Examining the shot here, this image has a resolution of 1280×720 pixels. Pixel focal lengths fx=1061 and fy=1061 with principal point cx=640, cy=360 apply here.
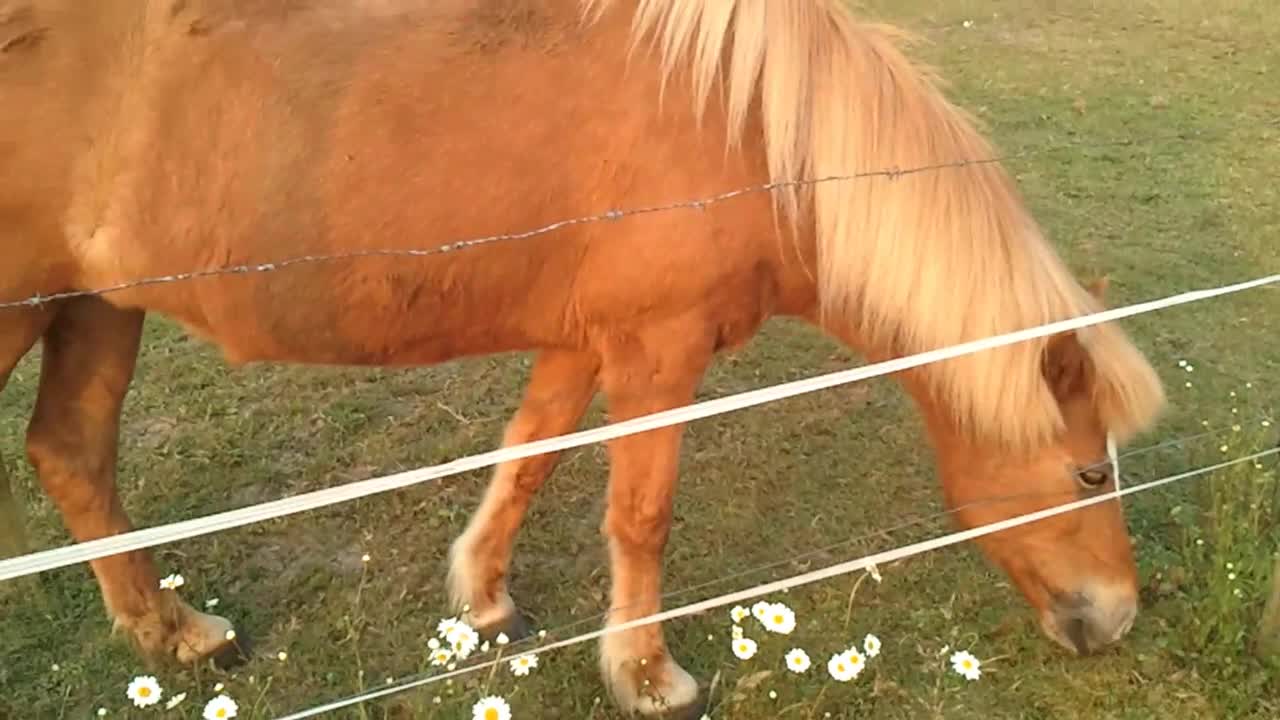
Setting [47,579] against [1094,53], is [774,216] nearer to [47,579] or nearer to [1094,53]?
[47,579]

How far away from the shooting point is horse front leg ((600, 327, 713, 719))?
2238 mm

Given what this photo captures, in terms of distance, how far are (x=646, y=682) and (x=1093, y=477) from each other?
108cm

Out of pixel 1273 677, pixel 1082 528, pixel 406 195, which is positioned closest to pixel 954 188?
pixel 1082 528

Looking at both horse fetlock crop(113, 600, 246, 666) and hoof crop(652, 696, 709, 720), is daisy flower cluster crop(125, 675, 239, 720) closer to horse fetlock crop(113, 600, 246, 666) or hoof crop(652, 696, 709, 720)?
horse fetlock crop(113, 600, 246, 666)

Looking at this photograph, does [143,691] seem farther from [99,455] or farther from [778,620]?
[778,620]

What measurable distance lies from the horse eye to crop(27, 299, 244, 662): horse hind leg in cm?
200

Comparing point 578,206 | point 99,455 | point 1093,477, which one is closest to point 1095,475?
point 1093,477

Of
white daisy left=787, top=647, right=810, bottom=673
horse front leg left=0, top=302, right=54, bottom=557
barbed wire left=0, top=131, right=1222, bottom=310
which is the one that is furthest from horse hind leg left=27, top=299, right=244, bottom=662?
white daisy left=787, top=647, right=810, bottom=673

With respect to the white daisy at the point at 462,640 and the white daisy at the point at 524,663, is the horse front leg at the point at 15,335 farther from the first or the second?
the white daisy at the point at 524,663

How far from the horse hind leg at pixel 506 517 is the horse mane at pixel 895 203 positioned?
780 mm

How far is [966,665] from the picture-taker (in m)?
2.42

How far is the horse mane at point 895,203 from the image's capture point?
2123mm

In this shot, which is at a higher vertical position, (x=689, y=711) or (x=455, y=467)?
(x=455, y=467)

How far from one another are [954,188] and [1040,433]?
1.79 feet
